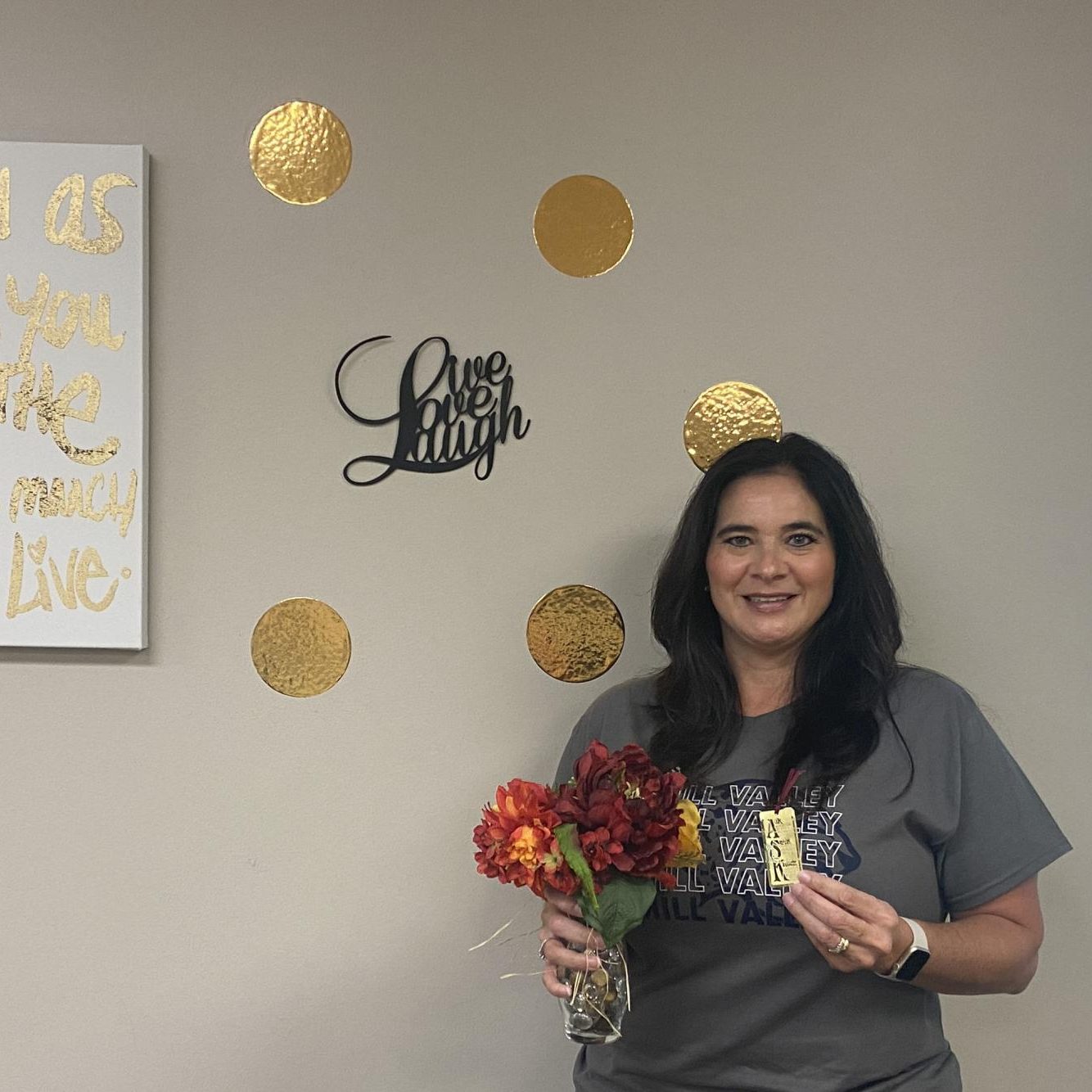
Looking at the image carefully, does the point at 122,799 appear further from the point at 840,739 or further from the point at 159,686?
the point at 840,739

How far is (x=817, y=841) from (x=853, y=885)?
7cm

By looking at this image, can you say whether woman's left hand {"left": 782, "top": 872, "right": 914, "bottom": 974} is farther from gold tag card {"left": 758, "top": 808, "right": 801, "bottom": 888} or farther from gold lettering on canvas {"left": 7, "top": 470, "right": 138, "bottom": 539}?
gold lettering on canvas {"left": 7, "top": 470, "right": 138, "bottom": 539}

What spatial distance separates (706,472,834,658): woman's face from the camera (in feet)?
5.39

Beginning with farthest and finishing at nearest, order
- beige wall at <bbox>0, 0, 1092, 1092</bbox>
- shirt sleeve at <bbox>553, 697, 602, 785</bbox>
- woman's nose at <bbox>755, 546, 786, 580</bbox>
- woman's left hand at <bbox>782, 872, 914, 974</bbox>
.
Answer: beige wall at <bbox>0, 0, 1092, 1092</bbox>, shirt sleeve at <bbox>553, 697, 602, 785</bbox>, woman's nose at <bbox>755, 546, 786, 580</bbox>, woman's left hand at <bbox>782, 872, 914, 974</bbox>

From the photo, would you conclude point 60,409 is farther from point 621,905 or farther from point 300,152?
point 621,905

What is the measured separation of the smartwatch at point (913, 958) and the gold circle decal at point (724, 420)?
30.8 inches

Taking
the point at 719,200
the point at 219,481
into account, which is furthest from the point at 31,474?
the point at 719,200

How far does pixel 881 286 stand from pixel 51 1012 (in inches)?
66.8

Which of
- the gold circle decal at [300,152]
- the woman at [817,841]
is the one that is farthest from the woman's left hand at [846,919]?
the gold circle decal at [300,152]

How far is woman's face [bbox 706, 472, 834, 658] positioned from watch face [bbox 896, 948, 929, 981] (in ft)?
1.41

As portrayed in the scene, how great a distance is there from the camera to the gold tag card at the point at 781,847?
4.69 feet

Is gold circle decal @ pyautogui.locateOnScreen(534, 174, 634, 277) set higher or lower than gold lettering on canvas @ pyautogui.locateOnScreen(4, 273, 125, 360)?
higher

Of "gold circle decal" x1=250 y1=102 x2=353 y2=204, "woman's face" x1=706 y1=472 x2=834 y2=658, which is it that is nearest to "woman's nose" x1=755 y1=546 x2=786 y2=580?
"woman's face" x1=706 y1=472 x2=834 y2=658

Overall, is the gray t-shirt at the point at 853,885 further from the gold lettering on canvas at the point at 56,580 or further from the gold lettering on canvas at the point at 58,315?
the gold lettering on canvas at the point at 58,315
